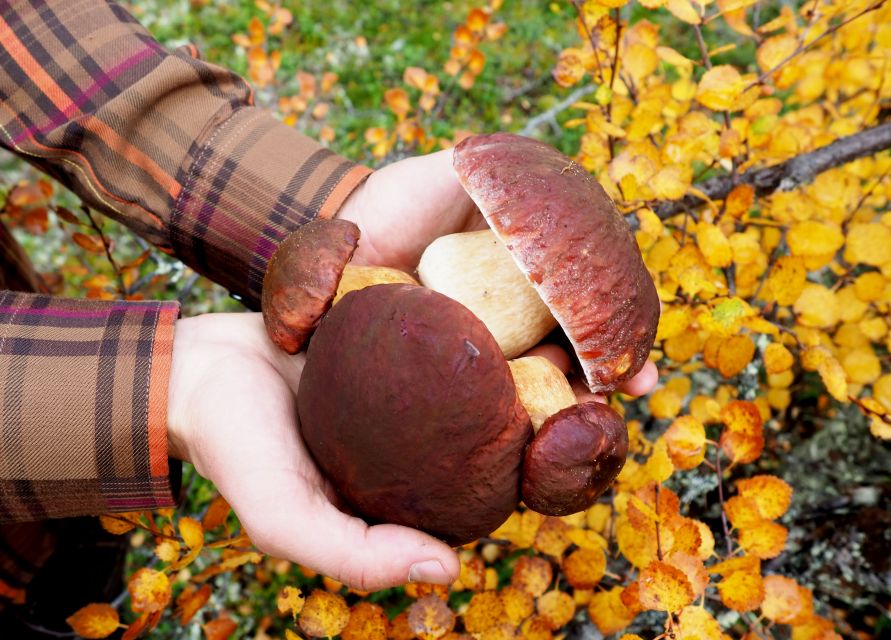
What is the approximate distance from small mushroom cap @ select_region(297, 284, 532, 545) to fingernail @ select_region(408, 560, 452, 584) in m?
0.08

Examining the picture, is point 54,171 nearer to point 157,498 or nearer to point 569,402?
point 157,498

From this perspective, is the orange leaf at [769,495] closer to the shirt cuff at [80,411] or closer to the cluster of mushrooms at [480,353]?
the cluster of mushrooms at [480,353]

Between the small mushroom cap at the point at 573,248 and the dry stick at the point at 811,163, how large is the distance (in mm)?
632

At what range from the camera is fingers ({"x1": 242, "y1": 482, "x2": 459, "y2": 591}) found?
1449mm

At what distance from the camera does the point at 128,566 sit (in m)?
2.93

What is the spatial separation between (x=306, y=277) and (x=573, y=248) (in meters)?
0.64

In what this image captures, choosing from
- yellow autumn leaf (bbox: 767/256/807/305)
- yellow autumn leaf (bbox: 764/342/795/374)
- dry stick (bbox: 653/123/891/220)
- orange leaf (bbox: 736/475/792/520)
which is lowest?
orange leaf (bbox: 736/475/792/520)

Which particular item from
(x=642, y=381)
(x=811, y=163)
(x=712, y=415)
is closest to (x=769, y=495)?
(x=712, y=415)

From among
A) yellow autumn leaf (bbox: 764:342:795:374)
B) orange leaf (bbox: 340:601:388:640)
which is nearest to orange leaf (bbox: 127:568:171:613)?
orange leaf (bbox: 340:601:388:640)

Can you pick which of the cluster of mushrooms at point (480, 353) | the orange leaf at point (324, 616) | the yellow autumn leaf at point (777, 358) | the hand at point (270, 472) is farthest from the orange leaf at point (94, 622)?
the yellow autumn leaf at point (777, 358)

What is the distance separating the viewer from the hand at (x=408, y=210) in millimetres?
2080

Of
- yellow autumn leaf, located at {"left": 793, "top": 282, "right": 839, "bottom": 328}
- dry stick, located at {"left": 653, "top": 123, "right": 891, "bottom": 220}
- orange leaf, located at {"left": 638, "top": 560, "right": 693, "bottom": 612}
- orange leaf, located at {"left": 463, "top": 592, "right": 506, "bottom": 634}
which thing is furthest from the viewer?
dry stick, located at {"left": 653, "top": 123, "right": 891, "bottom": 220}

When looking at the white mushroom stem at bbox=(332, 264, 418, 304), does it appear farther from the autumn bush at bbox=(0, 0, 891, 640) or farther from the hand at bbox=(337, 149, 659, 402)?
the autumn bush at bbox=(0, 0, 891, 640)

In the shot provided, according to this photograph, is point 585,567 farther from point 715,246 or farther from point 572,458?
point 715,246
